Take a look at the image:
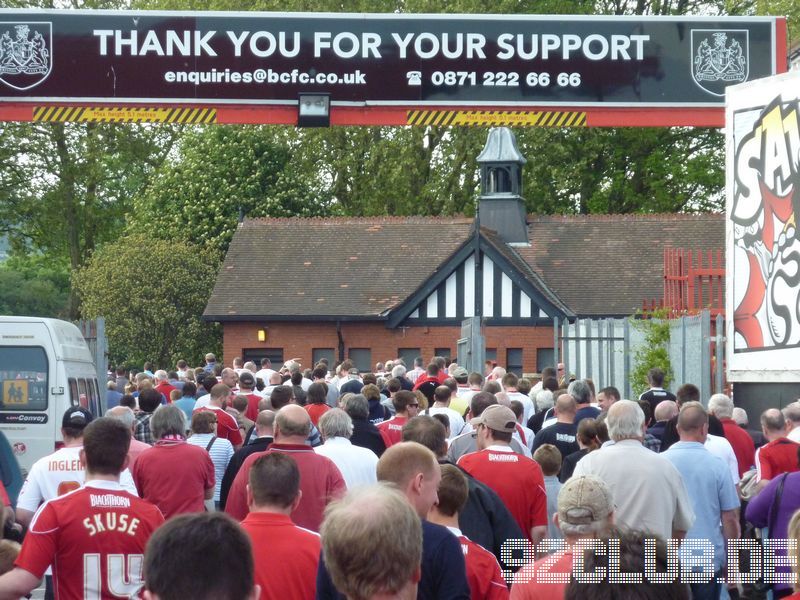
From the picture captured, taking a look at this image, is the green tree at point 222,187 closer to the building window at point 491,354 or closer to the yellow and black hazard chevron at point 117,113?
the building window at point 491,354

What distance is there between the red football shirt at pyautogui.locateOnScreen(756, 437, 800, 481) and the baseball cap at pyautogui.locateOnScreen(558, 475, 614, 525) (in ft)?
17.5

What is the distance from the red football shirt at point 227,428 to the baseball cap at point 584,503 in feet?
28.7

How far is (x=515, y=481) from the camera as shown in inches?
316

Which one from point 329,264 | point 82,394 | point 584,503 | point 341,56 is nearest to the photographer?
point 584,503

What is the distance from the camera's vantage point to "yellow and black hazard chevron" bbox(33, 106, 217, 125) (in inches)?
598

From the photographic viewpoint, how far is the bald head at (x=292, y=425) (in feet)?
26.2

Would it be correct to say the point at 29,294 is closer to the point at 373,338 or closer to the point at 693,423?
the point at 373,338

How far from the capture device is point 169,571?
339 cm

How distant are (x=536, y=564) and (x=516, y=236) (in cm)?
4054

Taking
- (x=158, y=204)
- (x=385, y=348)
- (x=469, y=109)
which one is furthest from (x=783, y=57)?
(x=158, y=204)

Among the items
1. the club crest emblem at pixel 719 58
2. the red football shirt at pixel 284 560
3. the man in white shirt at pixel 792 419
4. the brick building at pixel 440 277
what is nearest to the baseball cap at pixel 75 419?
the red football shirt at pixel 284 560

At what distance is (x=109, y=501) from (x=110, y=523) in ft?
0.33

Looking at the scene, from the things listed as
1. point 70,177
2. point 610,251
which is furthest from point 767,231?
point 70,177

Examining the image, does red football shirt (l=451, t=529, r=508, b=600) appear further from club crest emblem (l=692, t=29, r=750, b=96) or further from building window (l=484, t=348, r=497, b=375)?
building window (l=484, t=348, r=497, b=375)
